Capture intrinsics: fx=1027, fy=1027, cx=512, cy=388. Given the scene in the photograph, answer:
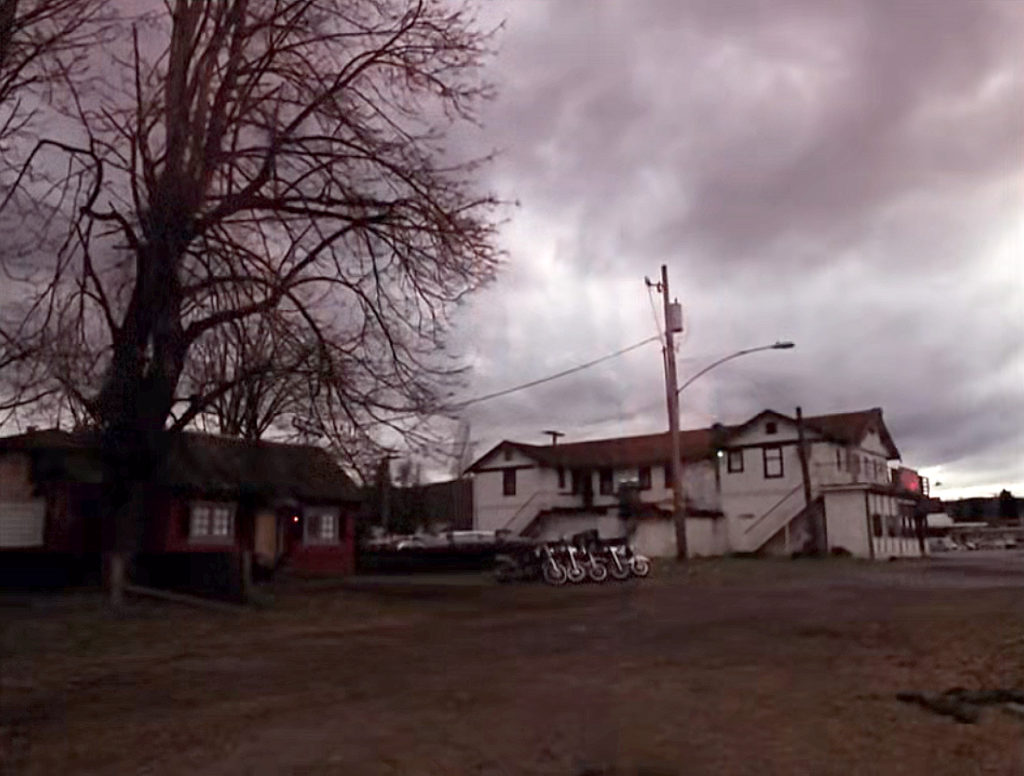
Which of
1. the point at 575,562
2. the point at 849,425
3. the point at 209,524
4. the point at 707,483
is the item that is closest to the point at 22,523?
the point at 209,524

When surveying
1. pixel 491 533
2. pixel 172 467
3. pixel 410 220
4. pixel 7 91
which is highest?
pixel 7 91

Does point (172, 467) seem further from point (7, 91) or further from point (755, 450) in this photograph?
point (755, 450)

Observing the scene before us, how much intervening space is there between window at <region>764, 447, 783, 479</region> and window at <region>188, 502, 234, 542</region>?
1334 centimetres

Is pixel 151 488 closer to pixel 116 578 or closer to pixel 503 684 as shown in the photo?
pixel 116 578

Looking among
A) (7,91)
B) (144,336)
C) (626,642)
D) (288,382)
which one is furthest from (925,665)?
(7,91)

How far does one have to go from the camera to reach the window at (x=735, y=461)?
2063cm

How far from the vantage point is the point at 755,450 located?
2136cm

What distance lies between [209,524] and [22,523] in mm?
5911

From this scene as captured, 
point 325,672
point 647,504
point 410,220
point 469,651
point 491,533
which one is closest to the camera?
point 325,672

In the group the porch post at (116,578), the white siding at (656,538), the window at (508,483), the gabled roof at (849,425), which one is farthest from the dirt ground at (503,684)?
the gabled roof at (849,425)

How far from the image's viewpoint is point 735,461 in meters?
21.1

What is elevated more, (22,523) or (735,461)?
(735,461)

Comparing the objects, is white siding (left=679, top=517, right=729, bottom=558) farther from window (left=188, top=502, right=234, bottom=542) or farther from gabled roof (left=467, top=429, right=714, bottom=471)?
window (left=188, top=502, right=234, bottom=542)

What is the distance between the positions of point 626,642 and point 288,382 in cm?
724
